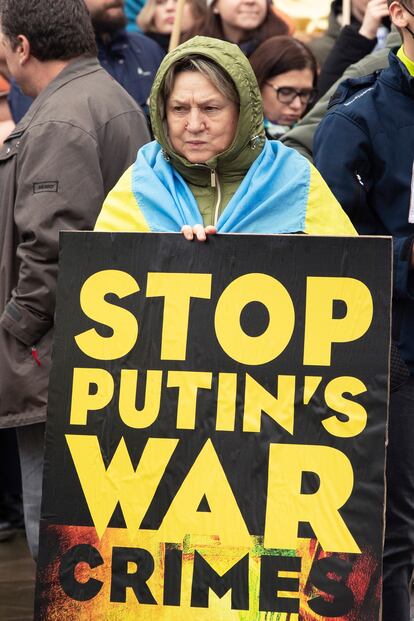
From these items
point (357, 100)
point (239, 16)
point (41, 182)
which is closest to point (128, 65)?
point (239, 16)

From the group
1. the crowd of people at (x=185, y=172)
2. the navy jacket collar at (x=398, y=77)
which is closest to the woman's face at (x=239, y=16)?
the crowd of people at (x=185, y=172)

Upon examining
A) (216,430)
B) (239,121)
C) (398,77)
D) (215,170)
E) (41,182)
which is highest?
(398,77)

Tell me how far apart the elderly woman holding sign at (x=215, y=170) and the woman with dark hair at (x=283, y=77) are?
92.6 inches

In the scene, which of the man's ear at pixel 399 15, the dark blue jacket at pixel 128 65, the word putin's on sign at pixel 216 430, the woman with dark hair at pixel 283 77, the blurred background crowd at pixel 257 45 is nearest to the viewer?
the word putin's on sign at pixel 216 430

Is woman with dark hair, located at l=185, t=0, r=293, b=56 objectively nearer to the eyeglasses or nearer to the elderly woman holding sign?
the eyeglasses

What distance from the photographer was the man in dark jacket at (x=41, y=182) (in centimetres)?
440

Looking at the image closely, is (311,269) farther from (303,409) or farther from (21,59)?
(21,59)

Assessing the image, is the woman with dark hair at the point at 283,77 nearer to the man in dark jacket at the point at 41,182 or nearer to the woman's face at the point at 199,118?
the man in dark jacket at the point at 41,182

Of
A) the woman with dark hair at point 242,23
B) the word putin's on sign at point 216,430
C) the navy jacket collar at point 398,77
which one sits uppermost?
the woman with dark hair at point 242,23

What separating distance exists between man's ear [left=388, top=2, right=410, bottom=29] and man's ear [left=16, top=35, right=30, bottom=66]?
4.39ft

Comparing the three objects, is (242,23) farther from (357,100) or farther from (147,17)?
(357,100)

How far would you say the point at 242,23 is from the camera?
22.0ft

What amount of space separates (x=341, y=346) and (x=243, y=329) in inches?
10.1

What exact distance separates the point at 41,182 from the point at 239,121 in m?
0.87
